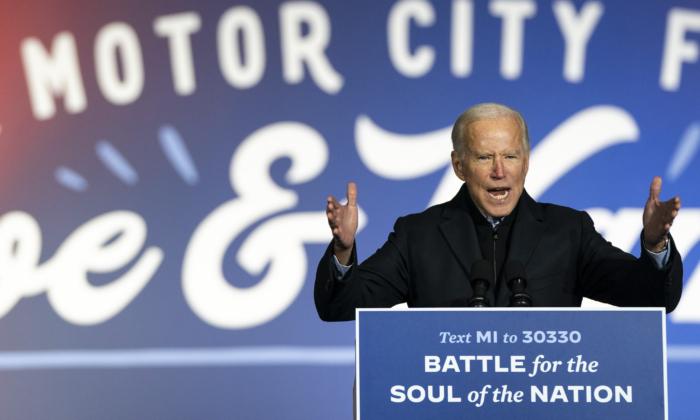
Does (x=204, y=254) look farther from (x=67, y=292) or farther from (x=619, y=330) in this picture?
(x=619, y=330)

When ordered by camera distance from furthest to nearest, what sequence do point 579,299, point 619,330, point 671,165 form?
point 671,165
point 579,299
point 619,330

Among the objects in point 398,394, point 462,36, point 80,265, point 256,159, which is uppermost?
point 462,36

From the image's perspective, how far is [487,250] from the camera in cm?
185

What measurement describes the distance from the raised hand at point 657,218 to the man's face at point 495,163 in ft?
1.30

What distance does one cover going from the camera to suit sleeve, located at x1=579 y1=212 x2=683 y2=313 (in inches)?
57.2

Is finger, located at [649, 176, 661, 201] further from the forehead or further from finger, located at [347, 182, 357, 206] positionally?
finger, located at [347, 182, 357, 206]

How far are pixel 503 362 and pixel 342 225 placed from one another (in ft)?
1.60

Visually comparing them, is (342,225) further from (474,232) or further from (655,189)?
(655,189)

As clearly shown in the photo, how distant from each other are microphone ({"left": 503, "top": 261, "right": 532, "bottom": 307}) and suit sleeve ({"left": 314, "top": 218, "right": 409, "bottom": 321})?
1.21ft

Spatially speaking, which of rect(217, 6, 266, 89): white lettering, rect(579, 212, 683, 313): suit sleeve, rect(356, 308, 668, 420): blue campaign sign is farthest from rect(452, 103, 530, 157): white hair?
rect(217, 6, 266, 89): white lettering

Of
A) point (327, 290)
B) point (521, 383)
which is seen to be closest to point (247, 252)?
point (327, 290)

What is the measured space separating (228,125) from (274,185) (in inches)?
15.1

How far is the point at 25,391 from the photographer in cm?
335

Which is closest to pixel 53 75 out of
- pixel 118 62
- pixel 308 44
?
pixel 118 62
